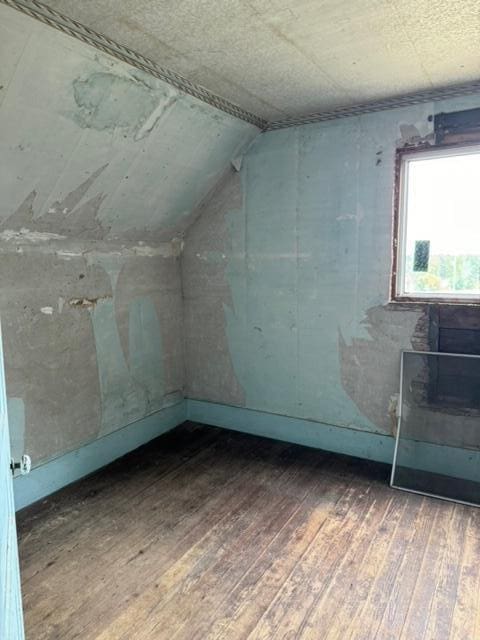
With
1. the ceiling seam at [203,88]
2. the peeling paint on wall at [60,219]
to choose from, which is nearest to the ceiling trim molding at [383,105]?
the ceiling seam at [203,88]

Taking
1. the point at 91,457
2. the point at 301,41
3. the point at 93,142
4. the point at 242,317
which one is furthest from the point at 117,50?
the point at 91,457

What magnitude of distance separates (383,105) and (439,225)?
2.81 feet

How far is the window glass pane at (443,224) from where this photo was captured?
109 inches

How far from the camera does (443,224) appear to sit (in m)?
2.85

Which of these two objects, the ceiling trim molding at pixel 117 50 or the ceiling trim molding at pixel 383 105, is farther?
the ceiling trim molding at pixel 383 105

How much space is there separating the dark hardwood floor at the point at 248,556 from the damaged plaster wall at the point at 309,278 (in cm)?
Result: 62

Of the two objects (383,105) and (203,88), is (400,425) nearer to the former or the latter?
(383,105)

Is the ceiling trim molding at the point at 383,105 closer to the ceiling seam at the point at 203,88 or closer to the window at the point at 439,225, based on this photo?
the ceiling seam at the point at 203,88

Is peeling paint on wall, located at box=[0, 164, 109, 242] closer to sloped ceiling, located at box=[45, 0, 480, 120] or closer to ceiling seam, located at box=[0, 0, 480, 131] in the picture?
ceiling seam, located at box=[0, 0, 480, 131]

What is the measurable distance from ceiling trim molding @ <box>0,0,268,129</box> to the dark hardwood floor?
2.44m

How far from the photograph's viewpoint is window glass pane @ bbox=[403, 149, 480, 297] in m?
2.77

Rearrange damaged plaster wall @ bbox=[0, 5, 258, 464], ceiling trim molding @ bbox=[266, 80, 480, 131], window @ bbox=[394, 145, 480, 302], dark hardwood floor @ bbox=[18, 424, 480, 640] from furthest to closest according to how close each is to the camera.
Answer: window @ bbox=[394, 145, 480, 302]
ceiling trim molding @ bbox=[266, 80, 480, 131]
damaged plaster wall @ bbox=[0, 5, 258, 464]
dark hardwood floor @ bbox=[18, 424, 480, 640]

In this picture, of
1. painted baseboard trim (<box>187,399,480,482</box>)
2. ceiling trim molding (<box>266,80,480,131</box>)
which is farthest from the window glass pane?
painted baseboard trim (<box>187,399,480,482</box>)

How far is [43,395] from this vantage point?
9.09 ft
